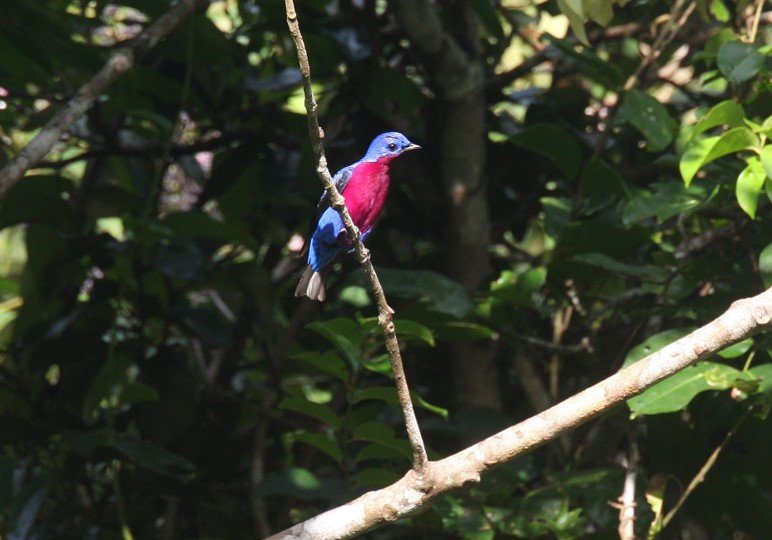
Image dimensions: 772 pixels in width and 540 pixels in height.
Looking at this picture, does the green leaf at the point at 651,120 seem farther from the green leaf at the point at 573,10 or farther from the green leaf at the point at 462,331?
the green leaf at the point at 462,331

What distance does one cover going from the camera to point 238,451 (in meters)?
3.97

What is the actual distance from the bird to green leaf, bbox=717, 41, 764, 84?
85cm

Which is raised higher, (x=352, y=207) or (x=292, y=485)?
(x=352, y=207)

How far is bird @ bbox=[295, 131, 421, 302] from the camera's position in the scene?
312cm

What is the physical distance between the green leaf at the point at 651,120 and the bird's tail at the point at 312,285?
101 centimetres

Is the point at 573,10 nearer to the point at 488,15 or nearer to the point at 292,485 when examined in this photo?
the point at 488,15

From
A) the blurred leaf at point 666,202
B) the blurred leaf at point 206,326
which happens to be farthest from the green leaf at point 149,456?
the blurred leaf at point 666,202

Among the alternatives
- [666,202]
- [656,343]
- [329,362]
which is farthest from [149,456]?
[666,202]

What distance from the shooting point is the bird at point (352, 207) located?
312cm

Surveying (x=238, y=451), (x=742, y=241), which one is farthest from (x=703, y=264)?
(x=238, y=451)

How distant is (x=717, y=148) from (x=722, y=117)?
85 millimetres

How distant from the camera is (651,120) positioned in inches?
127

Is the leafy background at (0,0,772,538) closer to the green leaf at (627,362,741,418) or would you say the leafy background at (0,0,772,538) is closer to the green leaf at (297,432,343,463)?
the green leaf at (297,432,343,463)

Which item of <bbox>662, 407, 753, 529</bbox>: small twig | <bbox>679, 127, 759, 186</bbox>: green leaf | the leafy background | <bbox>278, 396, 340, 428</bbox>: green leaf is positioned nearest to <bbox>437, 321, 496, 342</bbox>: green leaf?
the leafy background
